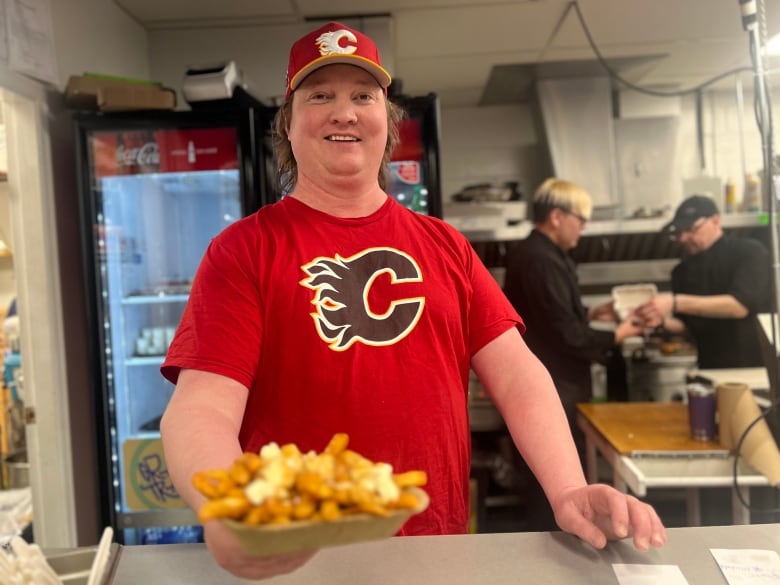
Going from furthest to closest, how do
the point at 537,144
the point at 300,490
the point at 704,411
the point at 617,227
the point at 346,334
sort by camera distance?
1. the point at 537,144
2. the point at 617,227
3. the point at 704,411
4. the point at 346,334
5. the point at 300,490

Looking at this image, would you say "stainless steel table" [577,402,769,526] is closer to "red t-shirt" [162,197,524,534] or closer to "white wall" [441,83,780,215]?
"red t-shirt" [162,197,524,534]

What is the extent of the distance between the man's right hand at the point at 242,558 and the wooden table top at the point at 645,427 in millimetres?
1774

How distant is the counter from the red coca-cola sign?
6.42ft

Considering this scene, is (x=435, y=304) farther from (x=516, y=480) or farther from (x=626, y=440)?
(x=516, y=480)

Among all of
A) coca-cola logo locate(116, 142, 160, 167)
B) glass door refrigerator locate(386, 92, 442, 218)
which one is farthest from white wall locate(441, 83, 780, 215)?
coca-cola logo locate(116, 142, 160, 167)

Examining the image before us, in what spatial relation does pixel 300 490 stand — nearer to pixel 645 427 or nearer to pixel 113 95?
pixel 645 427

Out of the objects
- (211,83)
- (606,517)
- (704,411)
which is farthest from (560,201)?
(606,517)

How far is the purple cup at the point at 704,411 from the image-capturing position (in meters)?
2.23

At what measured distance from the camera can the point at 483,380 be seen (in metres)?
1.27

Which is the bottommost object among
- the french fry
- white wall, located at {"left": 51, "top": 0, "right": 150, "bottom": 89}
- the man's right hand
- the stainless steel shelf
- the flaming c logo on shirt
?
the man's right hand

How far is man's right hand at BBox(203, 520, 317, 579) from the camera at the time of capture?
669 millimetres

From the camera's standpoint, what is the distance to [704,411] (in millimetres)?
2230

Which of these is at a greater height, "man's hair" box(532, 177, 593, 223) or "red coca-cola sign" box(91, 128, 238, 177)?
"red coca-cola sign" box(91, 128, 238, 177)

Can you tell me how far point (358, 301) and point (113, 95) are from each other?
1906 mm
